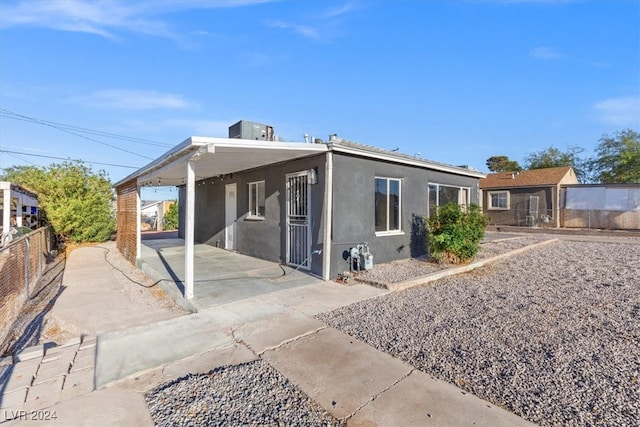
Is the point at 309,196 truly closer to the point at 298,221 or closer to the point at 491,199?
the point at 298,221

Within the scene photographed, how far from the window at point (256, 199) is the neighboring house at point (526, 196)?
1585 cm

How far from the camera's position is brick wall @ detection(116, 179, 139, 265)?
8930 mm

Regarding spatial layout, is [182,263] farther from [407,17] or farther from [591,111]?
[591,111]

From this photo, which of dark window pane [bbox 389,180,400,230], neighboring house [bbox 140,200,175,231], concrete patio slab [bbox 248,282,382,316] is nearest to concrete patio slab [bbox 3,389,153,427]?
concrete patio slab [bbox 248,282,382,316]

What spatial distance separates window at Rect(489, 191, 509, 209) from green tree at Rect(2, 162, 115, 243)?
2411 centimetres

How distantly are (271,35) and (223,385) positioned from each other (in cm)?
1143

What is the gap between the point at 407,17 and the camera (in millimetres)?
9367

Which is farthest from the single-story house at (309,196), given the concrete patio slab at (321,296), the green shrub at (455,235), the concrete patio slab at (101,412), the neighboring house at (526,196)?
the neighboring house at (526,196)

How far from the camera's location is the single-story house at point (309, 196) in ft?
18.9

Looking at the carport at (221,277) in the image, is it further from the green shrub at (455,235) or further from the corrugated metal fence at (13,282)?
the green shrub at (455,235)

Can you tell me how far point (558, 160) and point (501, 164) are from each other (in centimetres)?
1349

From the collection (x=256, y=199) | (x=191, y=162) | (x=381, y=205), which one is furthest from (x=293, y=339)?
(x=256, y=199)

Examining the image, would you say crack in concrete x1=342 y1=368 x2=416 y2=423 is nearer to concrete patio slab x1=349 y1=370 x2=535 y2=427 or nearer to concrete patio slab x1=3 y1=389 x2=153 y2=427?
concrete patio slab x1=349 y1=370 x2=535 y2=427

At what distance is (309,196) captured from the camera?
22.5 feet
